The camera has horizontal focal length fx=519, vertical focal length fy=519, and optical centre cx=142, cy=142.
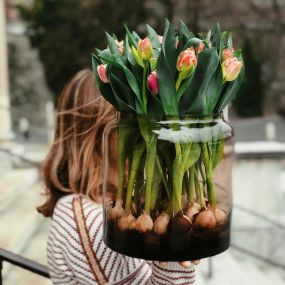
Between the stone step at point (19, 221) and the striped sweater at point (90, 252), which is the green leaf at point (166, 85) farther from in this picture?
the stone step at point (19, 221)

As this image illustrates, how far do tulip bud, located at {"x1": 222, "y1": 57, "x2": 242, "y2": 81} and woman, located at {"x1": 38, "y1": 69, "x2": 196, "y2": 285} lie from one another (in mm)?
371

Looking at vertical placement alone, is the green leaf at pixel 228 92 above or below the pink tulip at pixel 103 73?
below

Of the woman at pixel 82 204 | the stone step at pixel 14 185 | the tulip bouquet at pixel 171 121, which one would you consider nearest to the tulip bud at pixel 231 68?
the tulip bouquet at pixel 171 121

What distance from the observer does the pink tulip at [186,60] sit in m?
0.79

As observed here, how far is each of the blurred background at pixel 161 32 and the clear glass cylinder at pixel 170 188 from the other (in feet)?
12.7

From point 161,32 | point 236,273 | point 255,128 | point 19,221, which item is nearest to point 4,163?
point 19,221

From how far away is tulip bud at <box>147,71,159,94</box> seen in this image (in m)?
0.81

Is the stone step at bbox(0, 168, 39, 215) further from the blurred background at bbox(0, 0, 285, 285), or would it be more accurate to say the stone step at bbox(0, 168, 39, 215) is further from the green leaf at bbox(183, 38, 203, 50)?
the green leaf at bbox(183, 38, 203, 50)

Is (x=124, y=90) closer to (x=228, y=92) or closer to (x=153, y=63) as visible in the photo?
(x=153, y=63)

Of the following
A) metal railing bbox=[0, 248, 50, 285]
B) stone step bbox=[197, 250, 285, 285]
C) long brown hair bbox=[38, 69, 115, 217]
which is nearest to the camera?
long brown hair bbox=[38, 69, 115, 217]

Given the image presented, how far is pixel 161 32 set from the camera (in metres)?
16.6

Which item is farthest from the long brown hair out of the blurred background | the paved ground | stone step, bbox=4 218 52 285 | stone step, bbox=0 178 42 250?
the paved ground

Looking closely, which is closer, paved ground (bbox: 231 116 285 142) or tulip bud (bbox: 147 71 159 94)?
tulip bud (bbox: 147 71 159 94)

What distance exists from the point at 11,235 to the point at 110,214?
306 centimetres
